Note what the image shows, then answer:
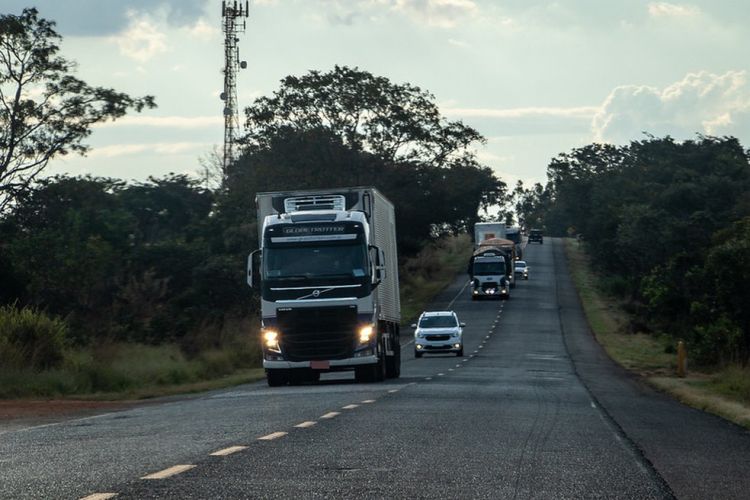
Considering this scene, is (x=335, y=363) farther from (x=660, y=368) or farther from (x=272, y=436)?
(x=660, y=368)

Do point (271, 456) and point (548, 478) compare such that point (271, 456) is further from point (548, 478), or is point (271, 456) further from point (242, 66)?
point (242, 66)

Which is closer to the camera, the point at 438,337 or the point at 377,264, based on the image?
the point at 377,264

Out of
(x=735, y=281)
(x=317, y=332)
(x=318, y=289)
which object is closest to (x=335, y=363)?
(x=317, y=332)

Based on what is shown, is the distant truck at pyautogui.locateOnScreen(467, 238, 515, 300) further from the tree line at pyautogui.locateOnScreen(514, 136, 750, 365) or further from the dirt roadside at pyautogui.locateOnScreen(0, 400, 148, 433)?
the dirt roadside at pyautogui.locateOnScreen(0, 400, 148, 433)

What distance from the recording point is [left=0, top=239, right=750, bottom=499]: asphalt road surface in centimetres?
996

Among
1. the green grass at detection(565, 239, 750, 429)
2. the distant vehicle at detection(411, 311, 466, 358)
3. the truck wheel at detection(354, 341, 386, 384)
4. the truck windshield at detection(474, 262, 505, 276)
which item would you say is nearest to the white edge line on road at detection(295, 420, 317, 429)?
the green grass at detection(565, 239, 750, 429)

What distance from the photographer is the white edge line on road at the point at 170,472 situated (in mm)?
10289

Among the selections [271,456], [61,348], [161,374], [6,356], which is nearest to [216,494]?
[271,456]

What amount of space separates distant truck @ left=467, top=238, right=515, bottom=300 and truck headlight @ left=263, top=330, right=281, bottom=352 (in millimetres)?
61100

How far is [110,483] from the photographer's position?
32.4 ft

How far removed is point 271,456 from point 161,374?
21873 mm

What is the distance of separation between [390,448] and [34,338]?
19076 mm

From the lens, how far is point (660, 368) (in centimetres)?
4462

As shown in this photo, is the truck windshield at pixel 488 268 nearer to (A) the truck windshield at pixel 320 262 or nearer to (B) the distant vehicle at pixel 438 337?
(B) the distant vehicle at pixel 438 337
